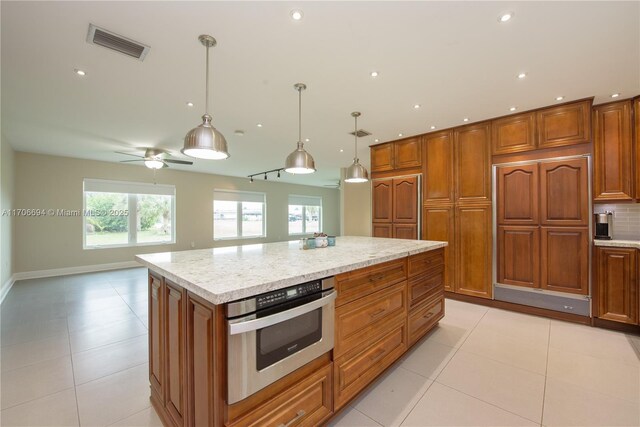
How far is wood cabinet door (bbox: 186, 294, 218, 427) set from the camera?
1.12 meters

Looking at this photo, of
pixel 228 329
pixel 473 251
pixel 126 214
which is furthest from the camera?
pixel 126 214

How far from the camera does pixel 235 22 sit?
1.85 m

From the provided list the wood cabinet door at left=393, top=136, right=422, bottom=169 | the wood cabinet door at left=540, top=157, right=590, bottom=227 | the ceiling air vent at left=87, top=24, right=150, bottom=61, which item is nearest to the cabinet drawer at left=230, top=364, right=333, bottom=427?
the ceiling air vent at left=87, top=24, right=150, bottom=61

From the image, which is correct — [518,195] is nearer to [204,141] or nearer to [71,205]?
[204,141]

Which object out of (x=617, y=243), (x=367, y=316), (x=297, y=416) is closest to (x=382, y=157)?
(x=617, y=243)

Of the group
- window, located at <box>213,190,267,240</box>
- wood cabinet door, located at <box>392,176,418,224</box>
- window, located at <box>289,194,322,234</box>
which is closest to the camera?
wood cabinet door, located at <box>392,176,418,224</box>

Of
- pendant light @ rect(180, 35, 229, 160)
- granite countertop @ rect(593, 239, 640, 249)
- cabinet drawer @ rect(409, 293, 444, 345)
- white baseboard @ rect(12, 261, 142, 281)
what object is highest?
pendant light @ rect(180, 35, 229, 160)

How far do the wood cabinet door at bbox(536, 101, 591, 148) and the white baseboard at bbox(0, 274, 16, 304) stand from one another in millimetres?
7989

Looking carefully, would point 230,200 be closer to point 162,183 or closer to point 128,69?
point 162,183

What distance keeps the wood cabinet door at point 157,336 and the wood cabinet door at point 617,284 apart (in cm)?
437

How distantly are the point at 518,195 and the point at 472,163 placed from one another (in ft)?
2.38

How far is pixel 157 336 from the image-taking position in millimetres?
1682

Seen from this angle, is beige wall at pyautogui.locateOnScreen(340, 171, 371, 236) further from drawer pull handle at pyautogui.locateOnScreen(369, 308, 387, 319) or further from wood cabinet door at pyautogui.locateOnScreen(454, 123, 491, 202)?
drawer pull handle at pyautogui.locateOnScreen(369, 308, 387, 319)

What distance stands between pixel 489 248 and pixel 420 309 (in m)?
1.85
